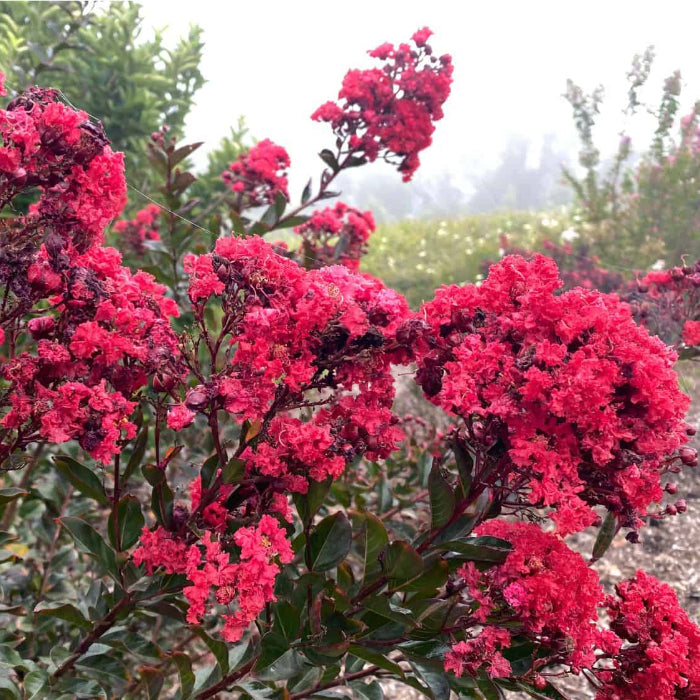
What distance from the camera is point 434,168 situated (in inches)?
150

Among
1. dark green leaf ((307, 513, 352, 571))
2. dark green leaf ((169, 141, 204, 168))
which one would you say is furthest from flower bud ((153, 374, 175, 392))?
dark green leaf ((169, 141, 204, 168))

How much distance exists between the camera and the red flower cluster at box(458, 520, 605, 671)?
99 cm

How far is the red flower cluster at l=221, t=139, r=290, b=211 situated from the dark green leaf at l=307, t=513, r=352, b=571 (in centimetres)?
178

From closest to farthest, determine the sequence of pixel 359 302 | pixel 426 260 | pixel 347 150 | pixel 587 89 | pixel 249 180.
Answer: pixel 359 302, pixel 347 150, pixel 249 180, pixel 587 89, pixel 426 260

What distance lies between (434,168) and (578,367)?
122 inches

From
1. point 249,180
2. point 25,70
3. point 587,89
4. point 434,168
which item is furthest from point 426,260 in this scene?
point 25,70

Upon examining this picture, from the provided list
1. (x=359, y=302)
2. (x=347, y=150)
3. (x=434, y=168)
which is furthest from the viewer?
(x=434, y=168)

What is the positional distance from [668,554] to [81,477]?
255 cm

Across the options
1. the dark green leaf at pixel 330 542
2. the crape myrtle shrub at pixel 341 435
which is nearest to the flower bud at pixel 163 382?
the crape myrtle shrub at pixel 341 435

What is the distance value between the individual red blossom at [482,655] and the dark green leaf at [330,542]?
25 centimetres

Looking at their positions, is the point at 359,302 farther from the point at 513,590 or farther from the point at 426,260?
the point at 426,260

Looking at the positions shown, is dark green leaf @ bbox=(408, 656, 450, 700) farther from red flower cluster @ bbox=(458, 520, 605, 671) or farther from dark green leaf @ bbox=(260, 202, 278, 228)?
dark green leaf @ bbox=(260, 202, 278, 228)

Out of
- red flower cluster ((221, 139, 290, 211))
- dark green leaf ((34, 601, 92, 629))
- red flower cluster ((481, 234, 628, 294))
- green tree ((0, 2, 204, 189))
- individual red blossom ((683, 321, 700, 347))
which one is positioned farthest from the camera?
green tree ((0, 2, 204, 189))

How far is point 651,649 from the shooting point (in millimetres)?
1031
